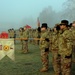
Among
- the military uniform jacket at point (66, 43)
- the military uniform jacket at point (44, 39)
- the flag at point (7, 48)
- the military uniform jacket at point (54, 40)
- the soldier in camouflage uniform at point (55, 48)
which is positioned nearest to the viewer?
the military uniform jacket at point (66, 43)

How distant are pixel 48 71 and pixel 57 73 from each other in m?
1.34

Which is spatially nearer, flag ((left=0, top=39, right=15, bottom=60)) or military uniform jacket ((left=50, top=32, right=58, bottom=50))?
military uniform jacket ((left=50, top=32, right=58, bottom=50))

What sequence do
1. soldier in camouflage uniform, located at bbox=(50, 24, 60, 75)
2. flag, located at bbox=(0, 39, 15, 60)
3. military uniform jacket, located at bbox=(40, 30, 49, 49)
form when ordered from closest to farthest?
soldier in camouflage uniform, located at bbox=(50, 24, 60, 75), flag, located at bbox=(0, 39, 15, 60), military uniform jacket, located at bbox=(40, 30, 49, 49)

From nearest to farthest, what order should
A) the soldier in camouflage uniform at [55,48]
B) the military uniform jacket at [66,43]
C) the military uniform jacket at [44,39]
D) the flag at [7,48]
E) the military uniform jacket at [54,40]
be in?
the military uniform jacket at [66,43], the soldier in camouflage uniform at [55,48], the military uniform jacket at [54,40], the flag at [7,48], the military uniform jacket at [44,39]

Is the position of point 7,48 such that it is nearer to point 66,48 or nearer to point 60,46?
point 60,46

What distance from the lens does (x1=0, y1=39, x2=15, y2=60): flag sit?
36.3 ft

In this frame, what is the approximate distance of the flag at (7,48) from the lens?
1106 centimetres

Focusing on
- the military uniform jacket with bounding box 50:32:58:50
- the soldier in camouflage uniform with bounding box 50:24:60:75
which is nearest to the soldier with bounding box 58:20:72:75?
the soldier in camouflage uniform with bounding box 50:24:60:75

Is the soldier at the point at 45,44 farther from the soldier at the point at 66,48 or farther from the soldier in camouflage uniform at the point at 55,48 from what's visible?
the soldier at the point at 66,48

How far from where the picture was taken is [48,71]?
1170cm

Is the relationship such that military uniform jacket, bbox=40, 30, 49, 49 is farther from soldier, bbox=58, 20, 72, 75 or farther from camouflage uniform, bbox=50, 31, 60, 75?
soldier, bbox=58, 20, 72, 75

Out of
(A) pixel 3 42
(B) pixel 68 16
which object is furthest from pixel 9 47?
(B) pixel 68 16

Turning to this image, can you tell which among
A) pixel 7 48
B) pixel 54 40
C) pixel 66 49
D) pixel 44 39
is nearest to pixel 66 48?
pixel 66 49

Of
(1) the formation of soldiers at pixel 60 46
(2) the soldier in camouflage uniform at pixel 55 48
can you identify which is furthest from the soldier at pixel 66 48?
(2) the soldier in camouflage uniform at pixel 55 48
